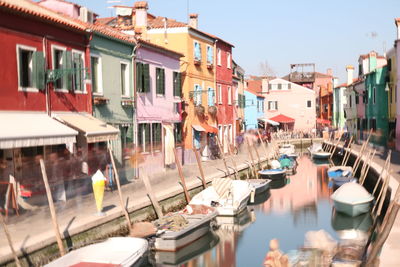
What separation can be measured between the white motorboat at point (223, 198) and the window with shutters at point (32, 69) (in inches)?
272

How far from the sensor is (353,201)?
2034 cm

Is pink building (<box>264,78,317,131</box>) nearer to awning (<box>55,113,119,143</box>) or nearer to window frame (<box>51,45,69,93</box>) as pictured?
awning (<box>55,113,119,143</box>)

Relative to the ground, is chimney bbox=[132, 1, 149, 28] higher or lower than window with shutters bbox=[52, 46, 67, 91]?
higher

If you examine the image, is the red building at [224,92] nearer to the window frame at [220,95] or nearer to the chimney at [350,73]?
the window frame at [220,95]

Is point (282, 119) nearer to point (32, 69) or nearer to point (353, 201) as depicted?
point (353, 201)

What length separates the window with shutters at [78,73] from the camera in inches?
733

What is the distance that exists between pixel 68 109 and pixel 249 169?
15.4 metres

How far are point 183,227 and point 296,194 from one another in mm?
13809

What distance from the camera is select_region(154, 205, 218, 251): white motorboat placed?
48.8 feet

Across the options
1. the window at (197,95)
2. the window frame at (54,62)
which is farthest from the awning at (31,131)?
the window at (197,95)

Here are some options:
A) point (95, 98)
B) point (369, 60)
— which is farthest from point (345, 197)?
point (369, 60)

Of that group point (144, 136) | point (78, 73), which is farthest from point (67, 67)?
point (144, 136)

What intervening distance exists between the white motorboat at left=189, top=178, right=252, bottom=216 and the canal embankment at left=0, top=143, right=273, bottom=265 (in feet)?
2.79

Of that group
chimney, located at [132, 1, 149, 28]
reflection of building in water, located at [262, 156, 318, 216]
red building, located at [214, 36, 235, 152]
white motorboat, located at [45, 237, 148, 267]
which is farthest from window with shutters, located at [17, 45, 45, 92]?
red building, located at [214, 36, 235, 152]
